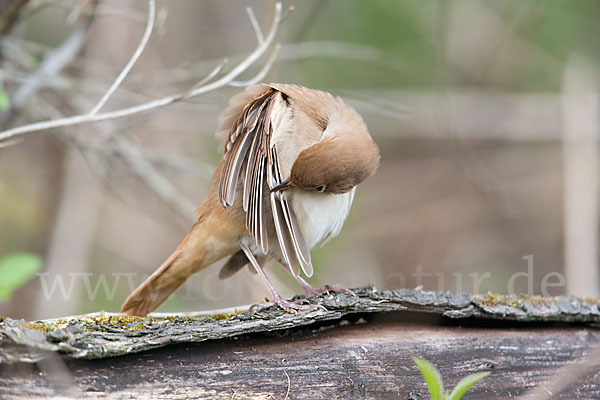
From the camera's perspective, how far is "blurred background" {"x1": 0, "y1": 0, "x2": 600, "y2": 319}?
6.18 metres

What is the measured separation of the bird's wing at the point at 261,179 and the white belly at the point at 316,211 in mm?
54

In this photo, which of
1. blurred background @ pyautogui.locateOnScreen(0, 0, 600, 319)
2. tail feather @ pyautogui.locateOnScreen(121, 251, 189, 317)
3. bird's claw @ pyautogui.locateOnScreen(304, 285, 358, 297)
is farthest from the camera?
blurred background @ pyautogui.locateOnScreen(0, 0, 600, 319)

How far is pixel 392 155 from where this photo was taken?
8.55 m

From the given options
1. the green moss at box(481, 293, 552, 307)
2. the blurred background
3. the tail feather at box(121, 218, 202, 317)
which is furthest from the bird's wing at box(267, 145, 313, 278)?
the blurred background

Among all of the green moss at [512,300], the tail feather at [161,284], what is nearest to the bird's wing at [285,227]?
the tail feather at [161,284]

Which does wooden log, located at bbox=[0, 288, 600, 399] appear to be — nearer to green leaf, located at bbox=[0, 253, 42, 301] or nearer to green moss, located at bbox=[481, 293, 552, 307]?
green moss, located at bbox=[481, 293, 552, 307]

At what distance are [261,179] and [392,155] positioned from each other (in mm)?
5369

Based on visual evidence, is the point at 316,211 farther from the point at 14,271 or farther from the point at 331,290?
the point at 14,271

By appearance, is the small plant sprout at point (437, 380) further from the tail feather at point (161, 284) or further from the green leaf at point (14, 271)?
the tail feather at point (161, 284)

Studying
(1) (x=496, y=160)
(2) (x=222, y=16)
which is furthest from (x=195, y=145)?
(1) (x=496, y=160)

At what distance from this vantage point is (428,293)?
311cm

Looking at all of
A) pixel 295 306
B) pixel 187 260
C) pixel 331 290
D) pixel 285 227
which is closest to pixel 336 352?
pixel 295 306

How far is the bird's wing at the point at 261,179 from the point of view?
335 centimetres

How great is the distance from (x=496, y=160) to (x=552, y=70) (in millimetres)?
1233
